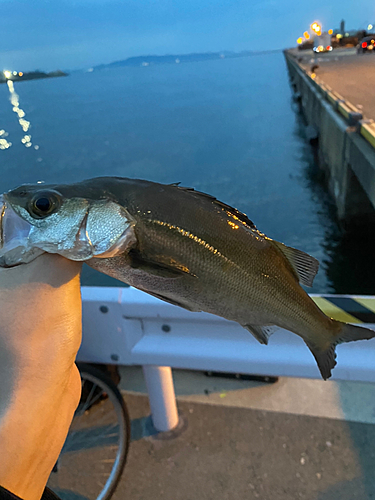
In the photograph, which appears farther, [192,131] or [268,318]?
[192,131]

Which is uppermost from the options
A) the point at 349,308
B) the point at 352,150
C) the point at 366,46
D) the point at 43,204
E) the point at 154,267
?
the point at 366,46

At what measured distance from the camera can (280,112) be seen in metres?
35.9

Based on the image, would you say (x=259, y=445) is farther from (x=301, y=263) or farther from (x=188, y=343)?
(x=301, y=263)

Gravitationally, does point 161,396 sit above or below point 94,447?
above

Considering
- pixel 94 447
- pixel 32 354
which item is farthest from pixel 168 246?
pixel 94 447

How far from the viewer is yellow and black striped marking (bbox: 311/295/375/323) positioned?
6.89 feet

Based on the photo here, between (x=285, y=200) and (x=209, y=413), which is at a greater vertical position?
(x=209, y=413)

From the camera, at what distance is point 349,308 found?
2.13m

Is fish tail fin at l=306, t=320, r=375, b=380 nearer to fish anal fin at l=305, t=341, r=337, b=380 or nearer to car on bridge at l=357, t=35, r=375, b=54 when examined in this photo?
fish anal fin at l=305, t=341, r=337, b=380

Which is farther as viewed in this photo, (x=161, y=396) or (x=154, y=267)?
(x=161, y=396)

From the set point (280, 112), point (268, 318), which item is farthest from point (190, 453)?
point (280, 112)

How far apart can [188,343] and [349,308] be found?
107cm

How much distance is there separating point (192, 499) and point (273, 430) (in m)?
0.79

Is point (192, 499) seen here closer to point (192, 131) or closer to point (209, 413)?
point (209, 413)
